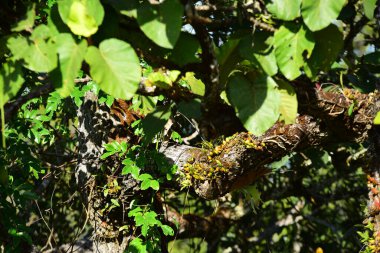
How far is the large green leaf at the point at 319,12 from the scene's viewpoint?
1.30m

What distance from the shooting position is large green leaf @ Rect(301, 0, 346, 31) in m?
1.30

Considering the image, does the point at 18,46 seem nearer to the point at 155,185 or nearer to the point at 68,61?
the point at 68,61

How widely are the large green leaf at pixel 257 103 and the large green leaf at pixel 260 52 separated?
0.03 meters

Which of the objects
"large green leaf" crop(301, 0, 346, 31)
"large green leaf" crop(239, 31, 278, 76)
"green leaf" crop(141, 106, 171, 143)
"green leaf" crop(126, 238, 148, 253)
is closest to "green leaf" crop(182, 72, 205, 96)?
"green leaf" crop(141, 106, 171, 143)

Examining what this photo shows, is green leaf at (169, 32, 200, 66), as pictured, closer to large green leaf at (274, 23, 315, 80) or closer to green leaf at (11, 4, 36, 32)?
large green leaf at (274, 23, 315, 80)

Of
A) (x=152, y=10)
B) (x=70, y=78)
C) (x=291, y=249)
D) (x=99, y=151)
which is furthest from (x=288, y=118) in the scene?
(x=291, y=249)

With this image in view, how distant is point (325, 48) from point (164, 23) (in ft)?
1.52

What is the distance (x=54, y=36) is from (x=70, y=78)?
4.5 inches

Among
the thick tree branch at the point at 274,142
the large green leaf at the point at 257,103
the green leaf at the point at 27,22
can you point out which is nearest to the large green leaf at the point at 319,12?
the large green leaf at the point at 257,103

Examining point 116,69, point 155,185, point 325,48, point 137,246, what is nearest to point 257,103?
point 325,48

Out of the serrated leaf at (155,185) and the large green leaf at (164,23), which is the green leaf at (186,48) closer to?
the large green leaf at (164,23)

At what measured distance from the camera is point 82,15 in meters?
1.23

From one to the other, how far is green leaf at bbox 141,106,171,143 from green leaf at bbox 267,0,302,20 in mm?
408

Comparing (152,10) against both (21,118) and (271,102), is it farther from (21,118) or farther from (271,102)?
(21,118)
